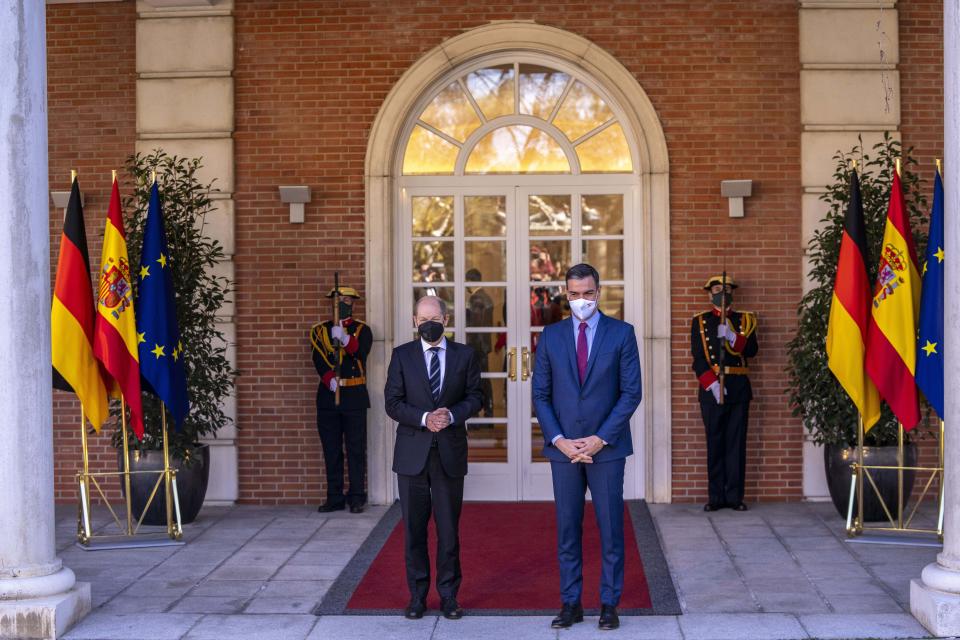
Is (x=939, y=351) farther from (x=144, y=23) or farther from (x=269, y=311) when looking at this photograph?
(x=144, y=23)

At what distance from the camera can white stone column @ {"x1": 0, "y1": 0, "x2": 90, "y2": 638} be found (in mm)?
5566

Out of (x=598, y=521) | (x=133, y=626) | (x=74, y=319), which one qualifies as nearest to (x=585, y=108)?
(x=74, y=319)

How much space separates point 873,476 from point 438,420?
3.64m

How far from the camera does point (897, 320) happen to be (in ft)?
23.4

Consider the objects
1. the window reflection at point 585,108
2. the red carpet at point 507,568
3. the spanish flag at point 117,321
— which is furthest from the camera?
the window reflection at point 585,108

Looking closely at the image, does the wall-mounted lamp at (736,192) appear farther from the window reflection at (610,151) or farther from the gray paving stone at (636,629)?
the gray paving stone at (636,629)

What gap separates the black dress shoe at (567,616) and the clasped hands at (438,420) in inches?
40.5

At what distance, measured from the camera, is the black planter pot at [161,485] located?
26.7 feet

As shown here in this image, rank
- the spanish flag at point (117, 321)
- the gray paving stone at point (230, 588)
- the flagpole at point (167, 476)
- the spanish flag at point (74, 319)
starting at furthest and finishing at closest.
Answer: the flagpole at point (167, 476), the spanish flag at point (117, 321), the spanish flag at point (74, 319), the gray paving stone at point (230, 588)

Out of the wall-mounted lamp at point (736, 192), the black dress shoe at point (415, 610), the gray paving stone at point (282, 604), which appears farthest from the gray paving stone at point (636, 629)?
the wall-mounted lamp at point (736, 192)

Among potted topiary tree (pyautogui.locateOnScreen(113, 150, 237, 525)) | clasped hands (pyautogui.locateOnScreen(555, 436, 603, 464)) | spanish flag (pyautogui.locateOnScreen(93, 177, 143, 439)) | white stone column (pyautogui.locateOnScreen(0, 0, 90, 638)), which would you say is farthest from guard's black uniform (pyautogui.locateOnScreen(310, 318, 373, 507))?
clasped hands (pyautogui.locateOnScreen(555, 436, 603, 464))

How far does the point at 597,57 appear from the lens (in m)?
9.02

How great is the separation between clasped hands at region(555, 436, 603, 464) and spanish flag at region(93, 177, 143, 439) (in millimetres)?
3145

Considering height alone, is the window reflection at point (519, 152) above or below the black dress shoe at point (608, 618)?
above
